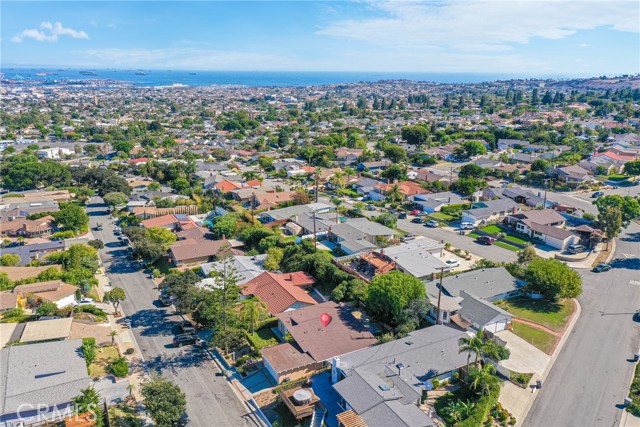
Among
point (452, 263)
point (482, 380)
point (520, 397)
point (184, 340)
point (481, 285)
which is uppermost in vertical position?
point (482, 380)

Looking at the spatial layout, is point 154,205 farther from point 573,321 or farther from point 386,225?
point 573,321

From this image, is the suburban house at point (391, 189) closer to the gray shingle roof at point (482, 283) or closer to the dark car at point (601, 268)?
the dark car at point (601, 268)

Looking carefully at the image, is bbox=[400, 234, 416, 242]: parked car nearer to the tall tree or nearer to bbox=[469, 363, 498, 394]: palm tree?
bbox=[469, 363, 498, 394]: palm tree

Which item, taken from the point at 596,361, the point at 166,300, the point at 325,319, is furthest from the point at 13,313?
the point at 596,361

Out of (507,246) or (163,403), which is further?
(507,246)

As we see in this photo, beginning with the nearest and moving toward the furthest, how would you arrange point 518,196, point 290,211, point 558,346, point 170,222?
point 558,346 → point 170,222 → point 290,211 → point 518,196

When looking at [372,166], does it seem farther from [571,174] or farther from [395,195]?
[571,174]

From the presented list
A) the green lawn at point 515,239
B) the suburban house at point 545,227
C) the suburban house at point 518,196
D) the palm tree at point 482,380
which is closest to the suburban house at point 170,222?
the green lawn at point 515,239
